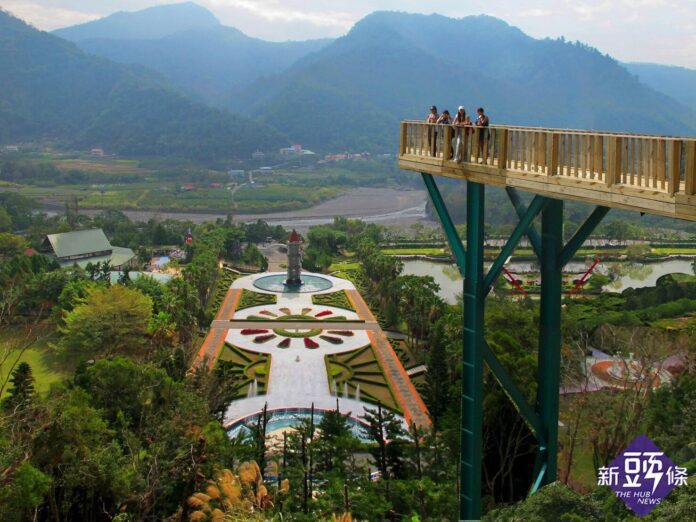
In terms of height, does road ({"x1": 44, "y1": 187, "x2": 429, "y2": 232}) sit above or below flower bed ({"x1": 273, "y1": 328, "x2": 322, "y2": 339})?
below

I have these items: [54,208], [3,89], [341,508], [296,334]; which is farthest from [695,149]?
[3,89]

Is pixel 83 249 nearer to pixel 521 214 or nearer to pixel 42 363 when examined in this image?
pixel 42 363

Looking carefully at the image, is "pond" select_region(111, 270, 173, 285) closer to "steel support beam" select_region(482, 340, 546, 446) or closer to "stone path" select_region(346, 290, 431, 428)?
"stone path" select_region(346, 290, 431, 428)

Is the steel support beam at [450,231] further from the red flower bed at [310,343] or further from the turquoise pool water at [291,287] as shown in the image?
the turquoise pool water at [291,287]

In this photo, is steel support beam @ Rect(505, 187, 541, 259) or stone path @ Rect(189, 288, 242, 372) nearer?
steel support beam @ Rect(505, 187, 541, 259)

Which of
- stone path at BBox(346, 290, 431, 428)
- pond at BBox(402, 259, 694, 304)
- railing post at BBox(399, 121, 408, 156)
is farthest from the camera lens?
pond at BBox(402, 259, 694, 304)

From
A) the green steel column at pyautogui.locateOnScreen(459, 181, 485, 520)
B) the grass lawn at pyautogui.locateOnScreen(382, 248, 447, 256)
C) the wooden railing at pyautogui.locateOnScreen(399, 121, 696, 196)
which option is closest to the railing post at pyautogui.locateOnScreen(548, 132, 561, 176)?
the wooden railing at pyautogui.locateOnScreen(399, 121, 696, 196)

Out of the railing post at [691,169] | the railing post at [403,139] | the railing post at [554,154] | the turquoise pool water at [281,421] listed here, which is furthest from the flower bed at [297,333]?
the railing post at [691,169]
